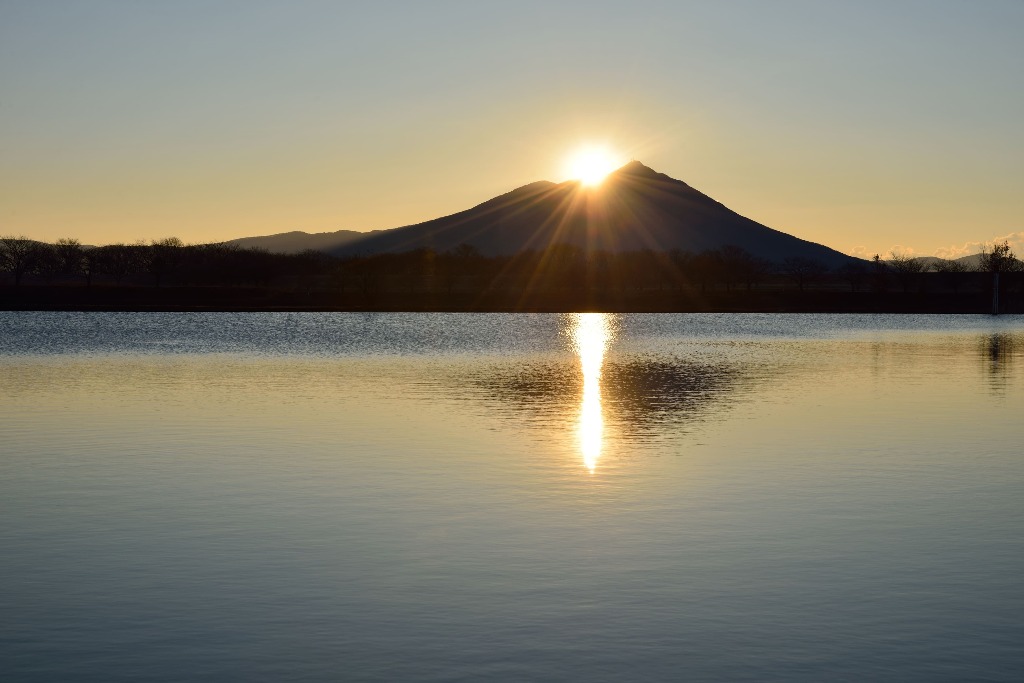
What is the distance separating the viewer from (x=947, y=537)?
65.2 ft

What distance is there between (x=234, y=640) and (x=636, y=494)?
A: 11.6 metres

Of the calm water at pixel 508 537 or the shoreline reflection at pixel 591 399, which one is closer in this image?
the calm water at pixel 508 537

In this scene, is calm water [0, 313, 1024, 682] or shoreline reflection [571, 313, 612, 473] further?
shoreline reflection [571, 313, 612, 473]

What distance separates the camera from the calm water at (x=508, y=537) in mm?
13516

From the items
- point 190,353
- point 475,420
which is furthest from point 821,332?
point 475,420

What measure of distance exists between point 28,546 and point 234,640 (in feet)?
22.3

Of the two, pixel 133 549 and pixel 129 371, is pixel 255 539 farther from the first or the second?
pixel 129 371

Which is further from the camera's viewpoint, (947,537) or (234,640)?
(947,537)

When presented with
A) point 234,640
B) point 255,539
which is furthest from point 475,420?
point 234,640

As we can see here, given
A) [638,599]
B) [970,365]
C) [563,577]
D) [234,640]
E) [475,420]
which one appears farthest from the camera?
[970,365]

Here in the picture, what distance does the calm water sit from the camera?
13.5 m

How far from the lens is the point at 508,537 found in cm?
1967

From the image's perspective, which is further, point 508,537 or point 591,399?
point 591,399

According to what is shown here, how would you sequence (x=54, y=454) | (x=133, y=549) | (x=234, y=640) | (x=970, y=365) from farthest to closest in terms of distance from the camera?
(x=970, y=365)
(x=54, y=454)
(x=133, y=549)
(x=234, y=640)
